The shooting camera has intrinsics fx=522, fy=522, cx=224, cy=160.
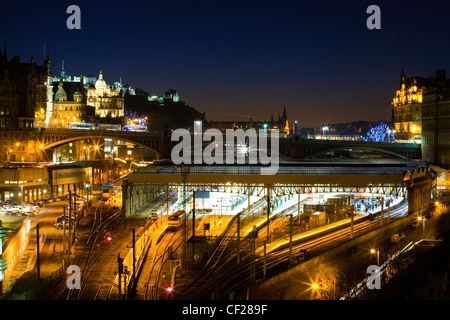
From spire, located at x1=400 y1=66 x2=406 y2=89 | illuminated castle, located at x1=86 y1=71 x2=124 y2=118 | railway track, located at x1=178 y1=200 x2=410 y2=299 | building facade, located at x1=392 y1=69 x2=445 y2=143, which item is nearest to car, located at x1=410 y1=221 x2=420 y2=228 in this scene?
railway track, located at x1=178 y1=200 x2=410 y2=299

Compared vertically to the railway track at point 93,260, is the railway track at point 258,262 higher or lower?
higher

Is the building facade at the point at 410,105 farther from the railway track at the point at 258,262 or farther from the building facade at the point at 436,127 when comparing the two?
the railway track at the point at 258,262

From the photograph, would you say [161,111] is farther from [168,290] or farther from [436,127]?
[168,290]

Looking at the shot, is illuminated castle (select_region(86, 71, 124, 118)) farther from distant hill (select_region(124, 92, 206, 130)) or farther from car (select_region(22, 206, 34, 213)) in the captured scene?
car (select_region(22, 206, 34, 213))

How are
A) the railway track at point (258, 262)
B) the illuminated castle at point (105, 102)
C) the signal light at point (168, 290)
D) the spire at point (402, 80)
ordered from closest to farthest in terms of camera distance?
the signal light at point (168, 290) < the railway track at point (258, 262) < the spire at point (402, 80) < the illuminated castle at point (105, 102)

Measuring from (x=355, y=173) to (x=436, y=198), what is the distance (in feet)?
19.6

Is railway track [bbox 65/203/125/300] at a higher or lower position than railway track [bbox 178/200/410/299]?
lower

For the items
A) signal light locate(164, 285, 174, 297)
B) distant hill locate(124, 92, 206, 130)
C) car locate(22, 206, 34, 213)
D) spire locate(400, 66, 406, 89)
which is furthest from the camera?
distant hill locate(124, 92, 206, 130)

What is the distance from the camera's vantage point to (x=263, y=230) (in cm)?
2922

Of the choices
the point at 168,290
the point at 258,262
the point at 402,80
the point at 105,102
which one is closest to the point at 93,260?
the point at 168,290

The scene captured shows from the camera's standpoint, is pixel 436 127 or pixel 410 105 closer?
pixel 436 127

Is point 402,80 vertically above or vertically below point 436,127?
above

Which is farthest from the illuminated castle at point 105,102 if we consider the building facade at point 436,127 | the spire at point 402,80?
the building facade at point 436,127

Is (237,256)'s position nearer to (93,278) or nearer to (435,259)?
(93,278)
